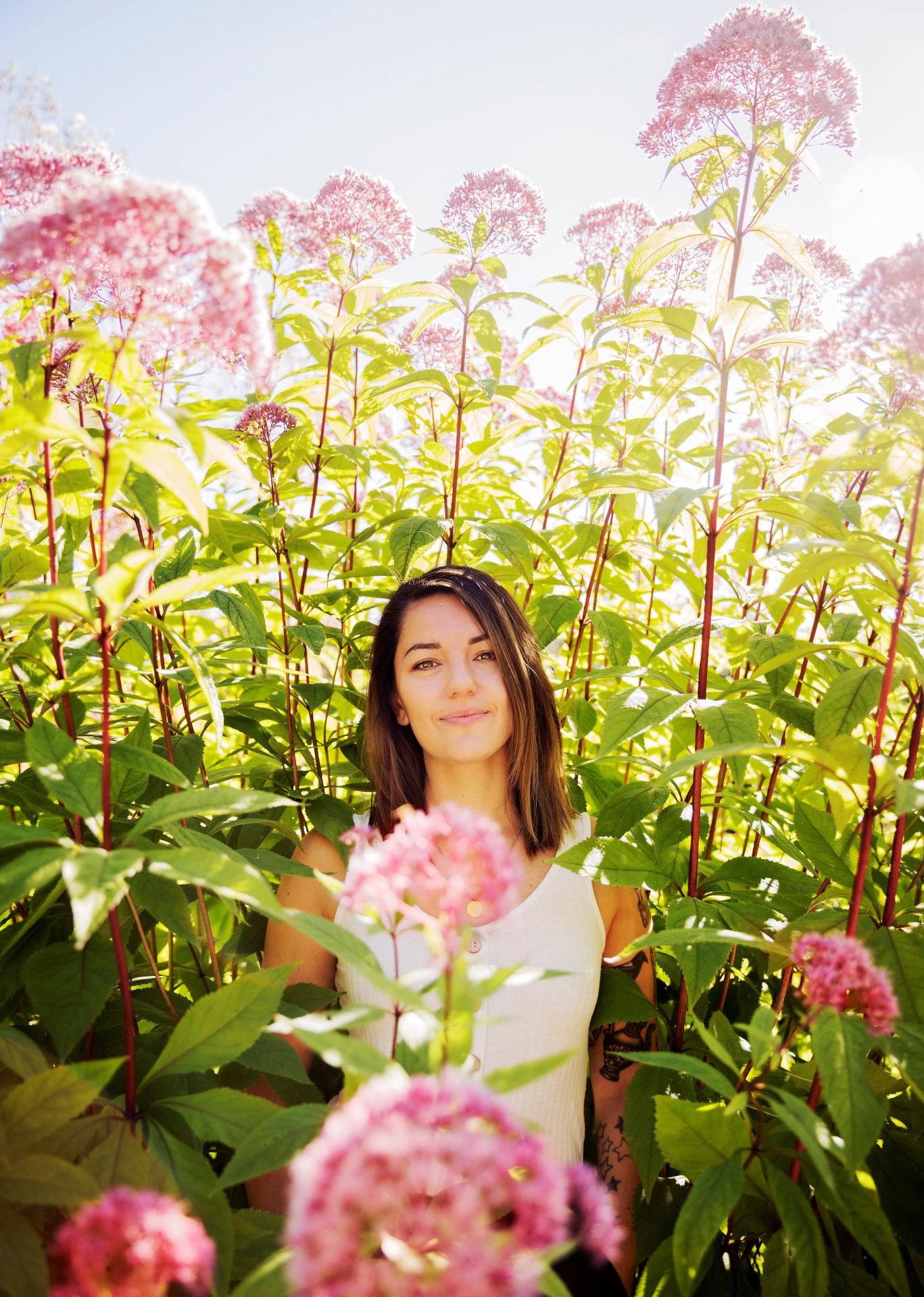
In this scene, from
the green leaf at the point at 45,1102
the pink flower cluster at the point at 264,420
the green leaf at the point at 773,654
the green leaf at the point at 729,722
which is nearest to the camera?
the green leaf at the point at 45,1102

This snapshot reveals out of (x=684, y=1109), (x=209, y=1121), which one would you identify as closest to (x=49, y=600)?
(x=209, y=1121)

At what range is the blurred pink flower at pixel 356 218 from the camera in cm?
249

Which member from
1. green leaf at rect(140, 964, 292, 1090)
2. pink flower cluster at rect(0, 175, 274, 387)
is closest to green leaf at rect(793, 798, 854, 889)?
green leaf at rect(140, 964, 292, 1090)

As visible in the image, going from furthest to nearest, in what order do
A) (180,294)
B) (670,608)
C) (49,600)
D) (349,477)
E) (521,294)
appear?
(670,608) → (349,477) → (521,294) → (180,294) → (49,600)

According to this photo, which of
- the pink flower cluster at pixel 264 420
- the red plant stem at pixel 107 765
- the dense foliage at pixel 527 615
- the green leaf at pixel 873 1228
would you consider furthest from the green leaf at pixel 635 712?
the pink flower cluster at pixel 264 420

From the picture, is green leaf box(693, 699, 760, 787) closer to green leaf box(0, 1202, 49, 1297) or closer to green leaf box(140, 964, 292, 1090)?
green leaf box(140, 964, 292, 1090)

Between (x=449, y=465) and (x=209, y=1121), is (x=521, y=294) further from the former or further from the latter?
(x=209, y=1121)

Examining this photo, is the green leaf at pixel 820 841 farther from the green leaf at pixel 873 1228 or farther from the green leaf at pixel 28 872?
the green leaf at pixel 28 872

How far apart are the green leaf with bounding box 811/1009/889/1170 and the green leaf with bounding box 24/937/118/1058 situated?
954mm

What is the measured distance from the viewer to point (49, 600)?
0.93 meters

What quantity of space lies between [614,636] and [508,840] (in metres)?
0.59

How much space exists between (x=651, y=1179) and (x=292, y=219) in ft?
8.73

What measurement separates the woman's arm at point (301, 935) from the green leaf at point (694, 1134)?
887mm

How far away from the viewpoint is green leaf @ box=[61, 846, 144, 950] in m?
0.76
